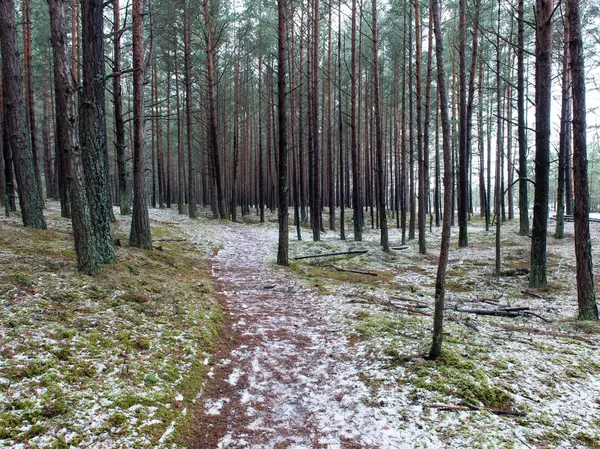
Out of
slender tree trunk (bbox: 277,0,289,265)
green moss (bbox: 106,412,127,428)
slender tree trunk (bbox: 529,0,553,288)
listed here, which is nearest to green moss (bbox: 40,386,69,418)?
green moss (bbox: 106,412,127,428)

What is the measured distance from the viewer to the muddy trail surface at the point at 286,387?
10.8ft

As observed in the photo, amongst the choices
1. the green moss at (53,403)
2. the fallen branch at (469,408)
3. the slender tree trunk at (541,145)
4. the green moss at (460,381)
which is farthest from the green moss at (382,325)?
the slender tree trunk at (541,145)

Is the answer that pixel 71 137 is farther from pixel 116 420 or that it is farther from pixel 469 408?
pixel 469 408

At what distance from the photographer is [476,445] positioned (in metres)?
3.06

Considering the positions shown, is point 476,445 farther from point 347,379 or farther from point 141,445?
point 141,445

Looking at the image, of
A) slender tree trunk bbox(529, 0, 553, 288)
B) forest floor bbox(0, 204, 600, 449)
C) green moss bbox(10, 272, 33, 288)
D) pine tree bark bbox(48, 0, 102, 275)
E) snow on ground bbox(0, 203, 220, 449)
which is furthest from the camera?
slender tree trunk bbox(529, 0, 553, 288)

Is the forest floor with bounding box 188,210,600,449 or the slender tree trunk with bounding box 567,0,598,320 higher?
the slender tree trunk with bounding box 567,0,598,320

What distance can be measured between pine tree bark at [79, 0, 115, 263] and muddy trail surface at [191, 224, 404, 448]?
304 centimetres

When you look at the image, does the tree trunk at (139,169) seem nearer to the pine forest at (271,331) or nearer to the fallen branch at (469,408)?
the pine forest at (271,331)

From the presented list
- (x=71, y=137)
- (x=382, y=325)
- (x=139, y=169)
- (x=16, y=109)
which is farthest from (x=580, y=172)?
(x=16, y=109)

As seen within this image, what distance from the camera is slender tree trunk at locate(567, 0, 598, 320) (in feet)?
19.3

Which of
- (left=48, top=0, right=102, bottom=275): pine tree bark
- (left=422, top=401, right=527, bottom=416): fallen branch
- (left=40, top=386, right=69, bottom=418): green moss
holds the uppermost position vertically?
(left=48, top=0, right=102, bottom=275): pine tree bark

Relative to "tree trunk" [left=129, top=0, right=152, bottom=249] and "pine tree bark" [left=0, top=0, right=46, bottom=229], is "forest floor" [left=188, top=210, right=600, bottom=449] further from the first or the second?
"pine tree bark" [left=0, top=0, right=46, bottom=229]

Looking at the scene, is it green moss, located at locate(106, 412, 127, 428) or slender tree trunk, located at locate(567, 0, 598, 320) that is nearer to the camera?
green moss, located at locate(106, 412, 127, 428)
